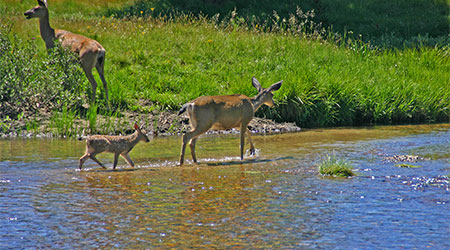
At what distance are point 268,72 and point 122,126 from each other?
14.9 feet

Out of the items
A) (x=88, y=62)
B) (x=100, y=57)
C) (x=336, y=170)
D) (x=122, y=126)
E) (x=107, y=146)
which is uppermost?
(x=100, y=57)

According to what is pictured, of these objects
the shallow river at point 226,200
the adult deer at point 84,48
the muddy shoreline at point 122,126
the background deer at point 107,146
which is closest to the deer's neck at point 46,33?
the adult deer at point 84,48

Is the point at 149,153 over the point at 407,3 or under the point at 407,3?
under

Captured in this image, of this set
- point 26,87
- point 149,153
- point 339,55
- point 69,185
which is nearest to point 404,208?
point 69,185

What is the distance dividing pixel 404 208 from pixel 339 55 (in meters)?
12.2

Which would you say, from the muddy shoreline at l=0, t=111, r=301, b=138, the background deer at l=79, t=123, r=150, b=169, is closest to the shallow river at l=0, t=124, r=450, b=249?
the background deer at l=79, t=123, r=150, b=169

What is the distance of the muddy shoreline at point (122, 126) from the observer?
14.4 m

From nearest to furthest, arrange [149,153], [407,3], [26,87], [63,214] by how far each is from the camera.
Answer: [63,214] < [149,153] < [26,87] < [407,3]

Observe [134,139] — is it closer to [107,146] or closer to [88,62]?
[107,146]

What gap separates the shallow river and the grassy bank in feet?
12.0

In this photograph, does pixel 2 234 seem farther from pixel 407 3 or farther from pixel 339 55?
pixel 407 3

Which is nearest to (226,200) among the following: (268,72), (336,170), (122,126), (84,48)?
(336,170)

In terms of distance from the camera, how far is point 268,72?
17.5 m

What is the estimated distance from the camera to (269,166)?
10.8 metres
